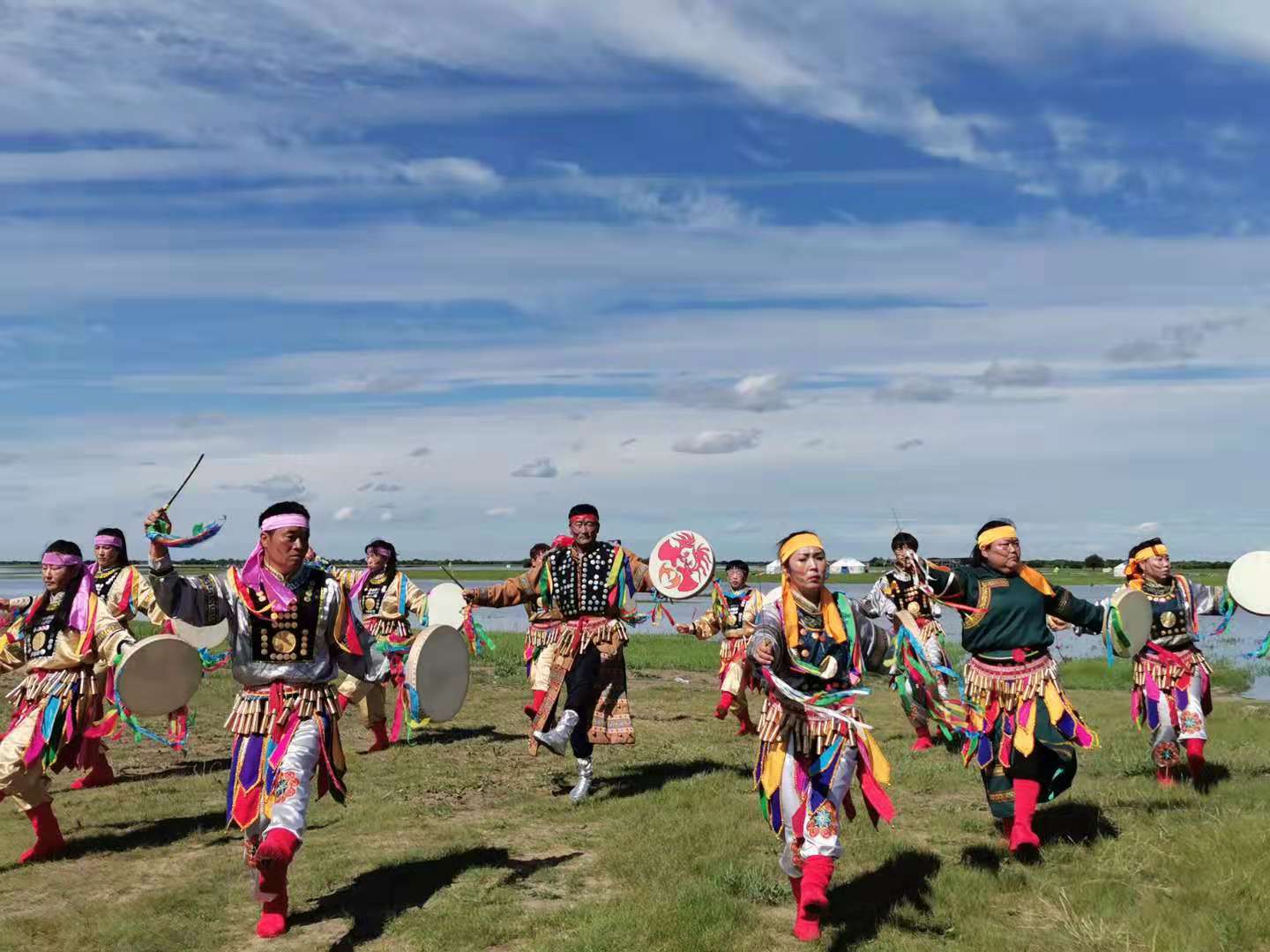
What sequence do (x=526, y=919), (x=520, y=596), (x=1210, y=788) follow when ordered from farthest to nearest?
(x=520, y=596) < (x=1210, y=788) < (x=526, y=919)

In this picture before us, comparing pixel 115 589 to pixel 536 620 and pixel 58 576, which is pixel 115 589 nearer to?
pixel 58 576

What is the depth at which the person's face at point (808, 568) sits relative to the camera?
6242 mm

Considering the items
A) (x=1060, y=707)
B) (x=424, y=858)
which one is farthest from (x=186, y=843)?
(x=1060, y=707)

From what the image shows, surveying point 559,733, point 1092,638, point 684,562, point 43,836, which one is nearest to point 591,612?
point 684,562

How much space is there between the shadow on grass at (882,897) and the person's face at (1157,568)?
367 centimetres

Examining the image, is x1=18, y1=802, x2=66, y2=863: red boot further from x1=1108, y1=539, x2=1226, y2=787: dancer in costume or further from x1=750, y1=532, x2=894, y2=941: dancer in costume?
x1=1108, y1=539, x2=1226, y2=787: dancer in costume

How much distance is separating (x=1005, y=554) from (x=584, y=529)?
387 cm

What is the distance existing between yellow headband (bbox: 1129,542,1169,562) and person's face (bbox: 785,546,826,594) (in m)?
4.89

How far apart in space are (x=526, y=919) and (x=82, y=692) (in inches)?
157

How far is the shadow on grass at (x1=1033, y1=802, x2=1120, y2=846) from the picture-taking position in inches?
309

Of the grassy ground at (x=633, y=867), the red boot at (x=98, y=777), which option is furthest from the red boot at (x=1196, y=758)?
the red boot at (x=98, y=777)

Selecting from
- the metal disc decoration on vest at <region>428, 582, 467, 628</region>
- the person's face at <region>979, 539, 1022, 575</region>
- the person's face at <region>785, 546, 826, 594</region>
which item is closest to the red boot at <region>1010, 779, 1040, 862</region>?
the person's face at <region>979, 539, 1022, 575</region>

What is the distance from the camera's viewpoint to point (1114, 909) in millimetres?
6266

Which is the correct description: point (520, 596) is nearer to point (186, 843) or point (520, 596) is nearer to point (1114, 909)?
point (186, 843)
